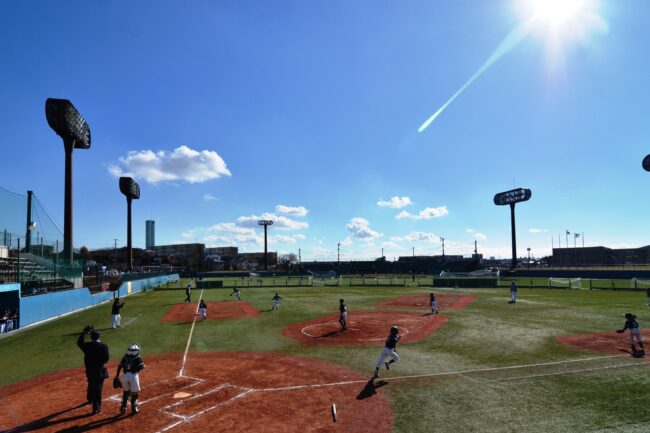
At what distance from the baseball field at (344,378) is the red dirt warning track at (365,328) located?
5.1 inches

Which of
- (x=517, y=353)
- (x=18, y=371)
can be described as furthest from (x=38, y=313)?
(x=517, y=353)

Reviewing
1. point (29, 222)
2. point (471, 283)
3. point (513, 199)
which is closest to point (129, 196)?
point (29, 222)

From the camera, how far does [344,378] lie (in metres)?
14.3

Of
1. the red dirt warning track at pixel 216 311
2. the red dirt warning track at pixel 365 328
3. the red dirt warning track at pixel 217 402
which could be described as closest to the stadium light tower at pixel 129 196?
the red dirt warning track at pixel 216 311

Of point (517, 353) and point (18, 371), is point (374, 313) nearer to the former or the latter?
point (517, 353)

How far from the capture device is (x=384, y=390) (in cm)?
1283

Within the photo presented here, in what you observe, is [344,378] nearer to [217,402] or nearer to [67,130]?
[217,402]

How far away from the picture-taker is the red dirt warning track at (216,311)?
30.5 m

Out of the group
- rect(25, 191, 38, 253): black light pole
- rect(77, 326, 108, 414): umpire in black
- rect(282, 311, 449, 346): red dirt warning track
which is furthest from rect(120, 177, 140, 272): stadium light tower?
rect(77, 326, 108, 414): umpire in black

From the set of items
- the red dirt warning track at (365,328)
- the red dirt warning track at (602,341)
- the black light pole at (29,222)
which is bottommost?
the red dirt warning track at (365,328)

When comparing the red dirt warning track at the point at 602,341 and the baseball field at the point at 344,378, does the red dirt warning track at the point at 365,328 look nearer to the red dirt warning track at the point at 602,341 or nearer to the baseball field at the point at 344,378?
the baseball field at the point at 344,378

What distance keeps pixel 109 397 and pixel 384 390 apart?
8.82 meters

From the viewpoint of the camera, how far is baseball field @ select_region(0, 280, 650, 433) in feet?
34.1

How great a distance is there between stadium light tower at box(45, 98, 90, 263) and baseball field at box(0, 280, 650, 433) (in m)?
35.2
